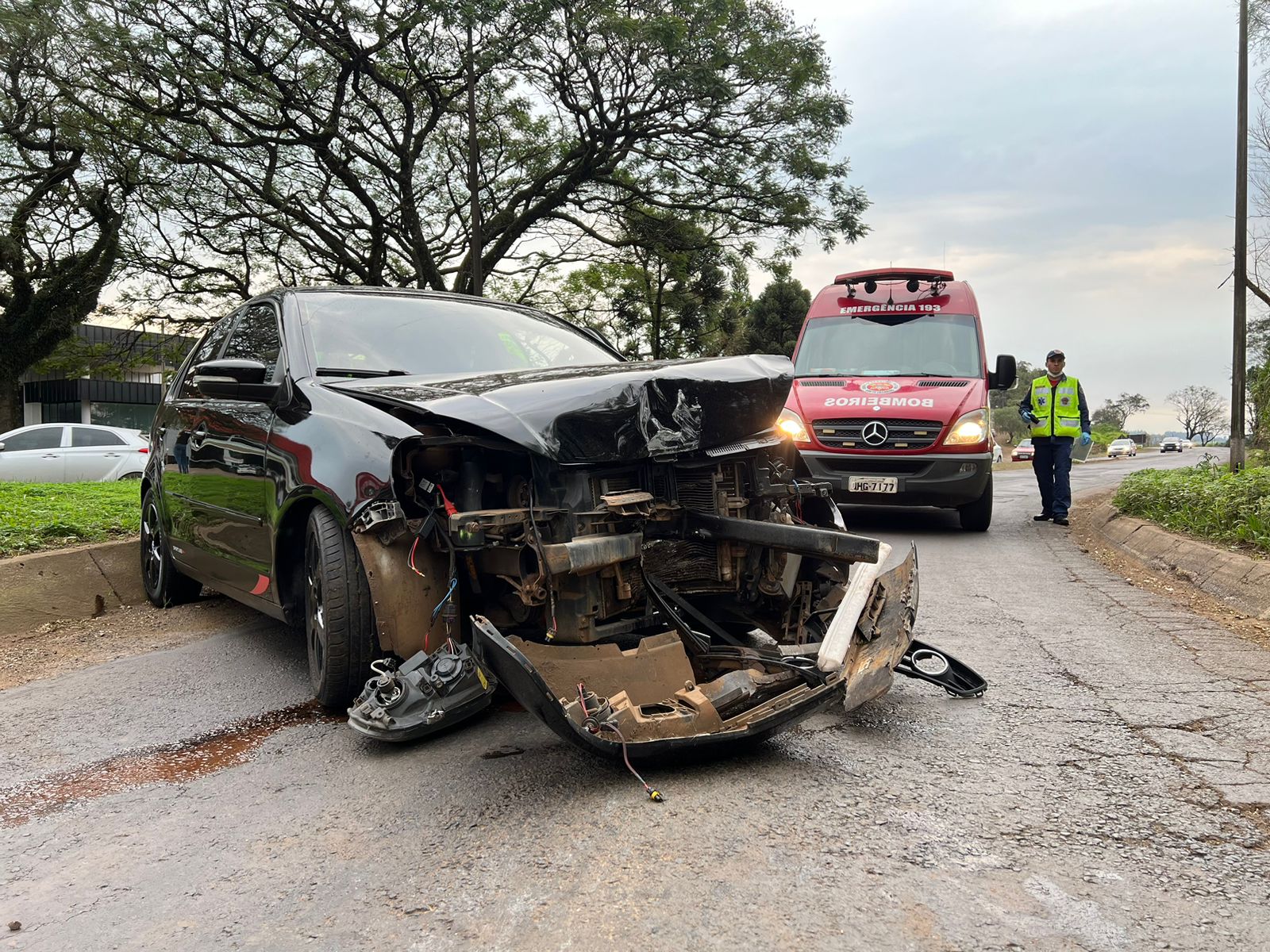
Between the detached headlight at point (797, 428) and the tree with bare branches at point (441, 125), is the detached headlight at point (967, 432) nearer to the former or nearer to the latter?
the detached headlight at point (797, 428)

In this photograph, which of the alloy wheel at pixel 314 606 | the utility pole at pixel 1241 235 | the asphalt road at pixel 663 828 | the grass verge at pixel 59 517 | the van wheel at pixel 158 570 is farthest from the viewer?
the utility pole at pixel 1241 235

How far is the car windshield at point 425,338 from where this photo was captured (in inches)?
165

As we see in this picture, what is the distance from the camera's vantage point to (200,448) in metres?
4.88

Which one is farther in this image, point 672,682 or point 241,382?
point 241,382

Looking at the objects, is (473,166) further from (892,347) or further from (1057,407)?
(1057,407)

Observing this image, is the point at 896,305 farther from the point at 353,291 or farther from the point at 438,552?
the point at 438,552

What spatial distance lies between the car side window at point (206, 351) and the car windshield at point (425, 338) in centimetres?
104

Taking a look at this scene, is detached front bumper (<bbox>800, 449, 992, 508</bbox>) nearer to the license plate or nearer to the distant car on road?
the license plate

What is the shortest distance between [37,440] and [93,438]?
0.77 m

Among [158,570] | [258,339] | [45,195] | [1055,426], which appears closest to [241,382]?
[258,339]

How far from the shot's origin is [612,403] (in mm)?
3217

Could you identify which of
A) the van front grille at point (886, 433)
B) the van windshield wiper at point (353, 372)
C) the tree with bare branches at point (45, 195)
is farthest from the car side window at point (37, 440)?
the van windshield wiper at point (353, 372)

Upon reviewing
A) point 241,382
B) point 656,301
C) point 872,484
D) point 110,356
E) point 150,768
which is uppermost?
point 656,301

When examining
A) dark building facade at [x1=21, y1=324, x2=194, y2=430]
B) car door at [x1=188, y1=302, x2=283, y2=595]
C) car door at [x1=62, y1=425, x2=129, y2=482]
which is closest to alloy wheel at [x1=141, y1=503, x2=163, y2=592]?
car door at [x1=188, y1=302, x2=283, y2=595]
